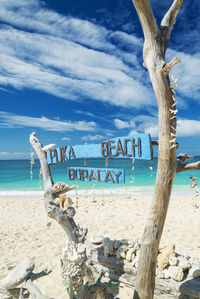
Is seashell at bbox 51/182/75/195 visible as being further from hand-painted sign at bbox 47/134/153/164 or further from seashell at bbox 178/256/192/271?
seashell at bbox 178/256/192/271

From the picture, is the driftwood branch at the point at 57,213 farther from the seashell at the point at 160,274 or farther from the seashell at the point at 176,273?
the seashell at the point at 176,273

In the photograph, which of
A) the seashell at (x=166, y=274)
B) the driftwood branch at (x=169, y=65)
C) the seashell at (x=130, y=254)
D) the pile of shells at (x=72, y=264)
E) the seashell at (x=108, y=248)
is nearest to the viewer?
the pile of shells at (x=72, y=264)

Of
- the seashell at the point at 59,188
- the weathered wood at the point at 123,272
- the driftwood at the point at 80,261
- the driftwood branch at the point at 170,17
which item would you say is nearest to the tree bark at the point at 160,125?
the driftwood branch at the point at 170,17

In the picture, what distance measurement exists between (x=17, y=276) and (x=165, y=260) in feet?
8.45

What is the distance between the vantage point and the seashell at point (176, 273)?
127 inches

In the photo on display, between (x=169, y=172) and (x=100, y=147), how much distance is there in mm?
1598

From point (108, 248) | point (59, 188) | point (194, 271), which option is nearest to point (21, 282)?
point (59, 188)

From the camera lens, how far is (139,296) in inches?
101

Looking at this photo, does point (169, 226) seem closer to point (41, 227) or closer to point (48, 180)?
point (41, 227)

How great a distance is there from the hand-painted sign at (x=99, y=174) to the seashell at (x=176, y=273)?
1652 mm

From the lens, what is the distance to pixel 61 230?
6938 mm

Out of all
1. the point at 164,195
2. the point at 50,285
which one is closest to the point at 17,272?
the point at 164,195

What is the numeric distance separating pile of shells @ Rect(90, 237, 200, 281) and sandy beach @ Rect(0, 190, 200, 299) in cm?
60

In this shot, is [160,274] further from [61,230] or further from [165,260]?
[61,230]
